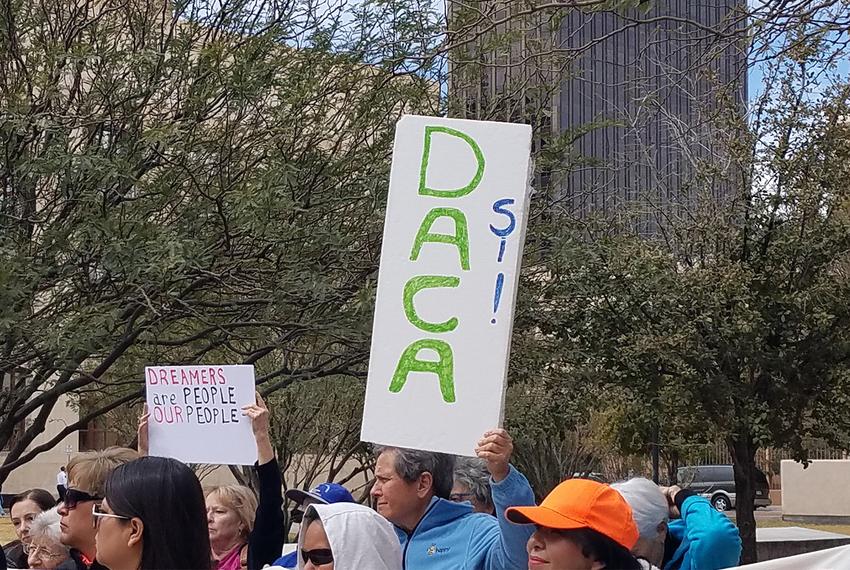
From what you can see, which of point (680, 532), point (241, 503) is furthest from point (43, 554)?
point (680, 532)

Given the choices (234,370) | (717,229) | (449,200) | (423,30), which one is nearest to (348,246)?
(423,30)

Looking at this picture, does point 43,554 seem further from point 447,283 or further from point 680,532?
point 680,532

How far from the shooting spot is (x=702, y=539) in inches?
178

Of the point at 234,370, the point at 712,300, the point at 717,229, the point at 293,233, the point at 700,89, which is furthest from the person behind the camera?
the point at 700,89

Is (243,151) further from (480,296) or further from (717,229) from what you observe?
(717,229)

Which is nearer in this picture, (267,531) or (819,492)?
(267,531)

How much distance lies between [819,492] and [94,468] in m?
29.9

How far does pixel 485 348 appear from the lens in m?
3.90

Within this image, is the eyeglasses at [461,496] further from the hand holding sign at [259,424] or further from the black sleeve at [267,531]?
the black sleeve at [267,531]

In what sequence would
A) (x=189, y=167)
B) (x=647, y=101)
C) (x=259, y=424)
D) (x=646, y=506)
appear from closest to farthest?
(x=646, y=506), (x=259, y=424), (x=647, y=101), (x=189, y=167)

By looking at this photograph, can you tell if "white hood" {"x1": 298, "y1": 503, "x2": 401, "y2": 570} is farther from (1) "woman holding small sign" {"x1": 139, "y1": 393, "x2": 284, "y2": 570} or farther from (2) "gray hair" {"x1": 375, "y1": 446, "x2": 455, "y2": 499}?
(1) "woman holding small sign" {"x1": 139, "y1": 393, "x2": 284, "y2": 570}

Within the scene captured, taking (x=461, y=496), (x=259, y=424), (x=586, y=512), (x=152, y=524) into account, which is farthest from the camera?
(x=461, y=496)

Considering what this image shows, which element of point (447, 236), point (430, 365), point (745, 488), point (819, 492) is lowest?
point (819, 492)

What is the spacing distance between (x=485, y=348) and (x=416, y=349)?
9.2 inches
